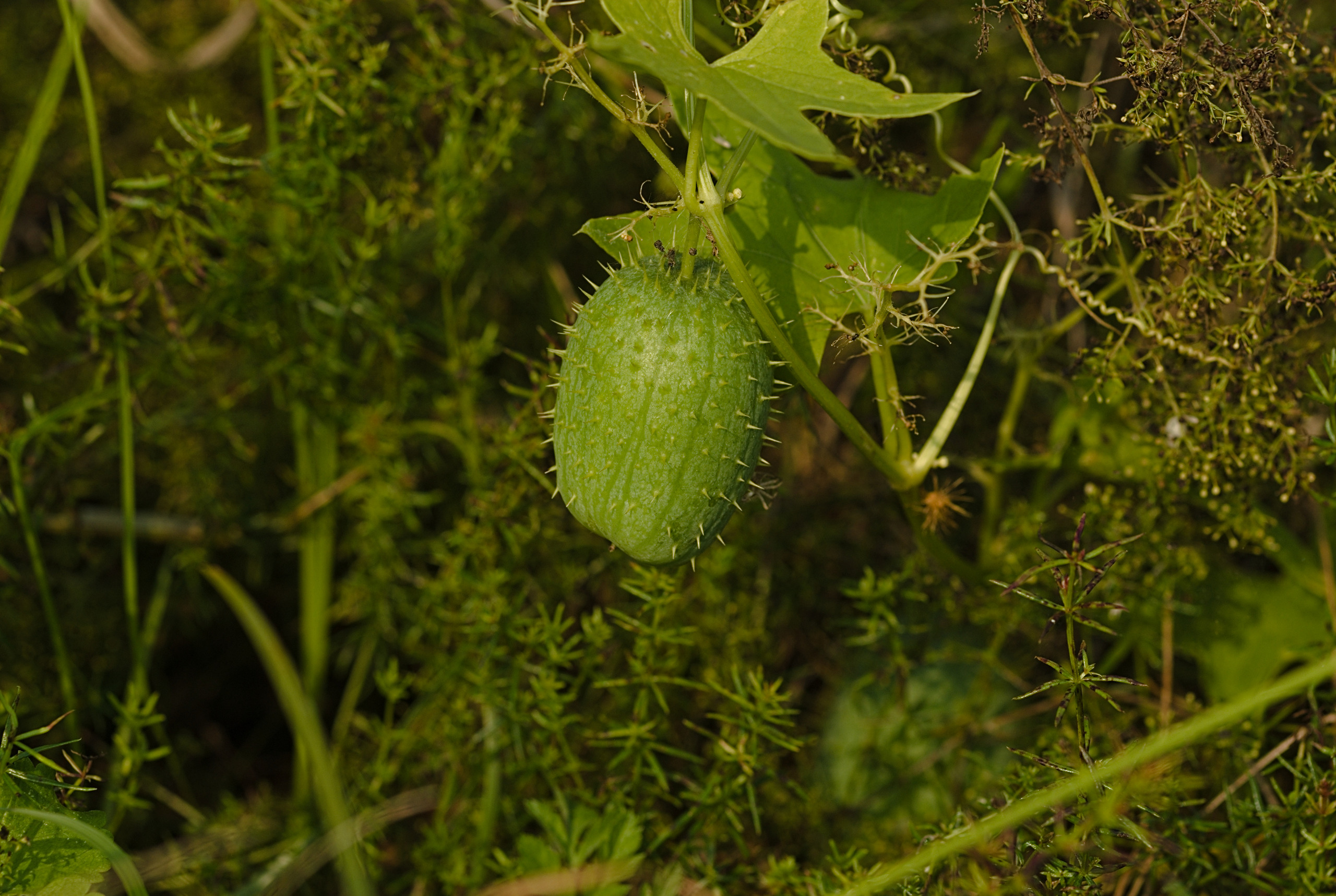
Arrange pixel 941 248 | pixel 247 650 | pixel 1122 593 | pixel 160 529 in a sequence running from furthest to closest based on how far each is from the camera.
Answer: pixel 247 650, pixel 160 529, pixel 1122 593, pixel 941 248

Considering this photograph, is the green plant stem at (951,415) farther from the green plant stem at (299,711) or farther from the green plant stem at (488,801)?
the green plant stem at (299,711)

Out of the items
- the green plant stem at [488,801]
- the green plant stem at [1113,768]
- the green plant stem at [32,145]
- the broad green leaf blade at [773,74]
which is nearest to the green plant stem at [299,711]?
the green plant stem at [488,801]

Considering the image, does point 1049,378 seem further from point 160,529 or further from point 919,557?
point 160,529

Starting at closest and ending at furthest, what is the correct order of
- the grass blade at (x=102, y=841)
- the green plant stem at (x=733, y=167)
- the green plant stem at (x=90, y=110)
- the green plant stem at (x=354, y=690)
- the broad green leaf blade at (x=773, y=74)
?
the broad green leaf blade at (x=773, y=74) → the grass blade at (x=102, y=841) → the green plant stem at (x=733, y=167) → the green plant stem at (x=90, y=110) → the green plant stem at (x=354, y=690)

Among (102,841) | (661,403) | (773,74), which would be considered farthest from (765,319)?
(102,841)

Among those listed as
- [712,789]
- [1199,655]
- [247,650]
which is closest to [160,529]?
[247,650]

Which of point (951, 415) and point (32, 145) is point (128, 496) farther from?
point (951, 415)

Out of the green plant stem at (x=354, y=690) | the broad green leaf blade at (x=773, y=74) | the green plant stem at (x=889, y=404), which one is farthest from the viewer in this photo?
the green plant stem at (x=354, y=690)
